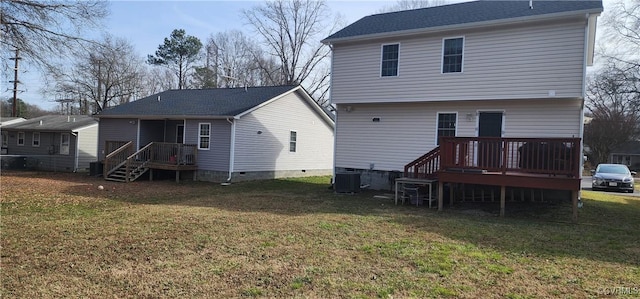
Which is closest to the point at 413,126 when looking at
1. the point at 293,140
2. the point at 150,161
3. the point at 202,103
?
the point at 293,140

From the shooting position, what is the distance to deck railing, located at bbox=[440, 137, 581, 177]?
9039mm

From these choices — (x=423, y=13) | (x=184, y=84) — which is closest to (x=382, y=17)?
(x=423, y=13)

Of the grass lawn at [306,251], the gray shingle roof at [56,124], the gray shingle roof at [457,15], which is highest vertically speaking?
the gray shingle roof at [457,15]

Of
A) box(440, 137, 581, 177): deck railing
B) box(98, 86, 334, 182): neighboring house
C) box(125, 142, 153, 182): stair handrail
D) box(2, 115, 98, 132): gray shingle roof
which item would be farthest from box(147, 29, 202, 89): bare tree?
box(440, 137, 581, 177): deck railing

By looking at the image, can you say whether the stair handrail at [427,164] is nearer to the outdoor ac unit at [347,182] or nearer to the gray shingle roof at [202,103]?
the outdoor ac unit at [347,182]

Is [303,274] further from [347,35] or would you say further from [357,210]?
[347,35]

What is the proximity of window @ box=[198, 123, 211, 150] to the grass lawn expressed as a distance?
23.9 ft

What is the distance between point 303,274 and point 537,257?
3.50 metres

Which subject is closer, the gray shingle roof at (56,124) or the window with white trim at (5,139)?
the gray shingle roof at (56,124)

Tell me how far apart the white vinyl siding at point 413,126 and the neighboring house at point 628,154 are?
46.4 metres

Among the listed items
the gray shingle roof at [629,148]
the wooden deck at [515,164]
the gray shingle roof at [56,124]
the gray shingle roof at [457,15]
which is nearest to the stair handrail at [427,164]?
the wooden deck at [515,164]

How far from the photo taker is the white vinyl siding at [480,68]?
10.9 meters

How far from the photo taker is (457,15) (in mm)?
13281

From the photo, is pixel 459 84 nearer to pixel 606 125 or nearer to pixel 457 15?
pixel 457 15
